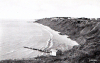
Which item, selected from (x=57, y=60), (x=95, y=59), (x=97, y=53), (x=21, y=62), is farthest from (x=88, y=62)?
(x=21, y=62)

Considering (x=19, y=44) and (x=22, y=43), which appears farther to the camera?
(x=22, y=43)

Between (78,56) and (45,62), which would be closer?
(78,56)

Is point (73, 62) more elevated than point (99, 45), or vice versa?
point (99, 45)

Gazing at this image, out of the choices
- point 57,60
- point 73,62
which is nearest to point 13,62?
point 57,60

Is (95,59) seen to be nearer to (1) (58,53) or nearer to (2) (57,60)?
(2) (57,60)

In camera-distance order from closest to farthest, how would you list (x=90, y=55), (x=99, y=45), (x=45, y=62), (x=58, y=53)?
1. (x=90, y=55)
2. (x=45, y=62)
3. (x=99, y=45)
4. (x=58, y=53)

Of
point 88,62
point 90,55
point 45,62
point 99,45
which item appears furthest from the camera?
point 99,45

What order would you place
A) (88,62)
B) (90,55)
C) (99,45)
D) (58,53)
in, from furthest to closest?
(58,53) < (99,45) < (90,55) < (88,62)

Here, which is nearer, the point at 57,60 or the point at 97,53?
the point at 97,53

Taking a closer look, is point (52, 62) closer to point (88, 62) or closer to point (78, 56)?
point (78, 56)

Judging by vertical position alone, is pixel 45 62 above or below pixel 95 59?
below
